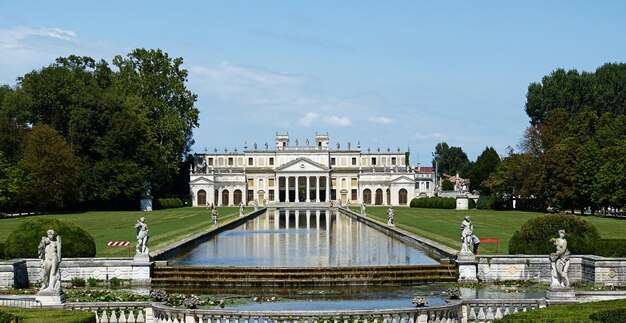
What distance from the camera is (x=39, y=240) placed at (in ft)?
84.7

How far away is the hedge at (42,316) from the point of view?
1433cm

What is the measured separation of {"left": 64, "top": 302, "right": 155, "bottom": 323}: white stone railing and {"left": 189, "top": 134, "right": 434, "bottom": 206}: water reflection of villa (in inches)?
4416

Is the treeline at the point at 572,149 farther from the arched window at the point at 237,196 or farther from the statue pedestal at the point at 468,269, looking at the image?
the arched window at the point at 237,196

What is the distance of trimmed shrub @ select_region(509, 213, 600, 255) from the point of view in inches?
1032

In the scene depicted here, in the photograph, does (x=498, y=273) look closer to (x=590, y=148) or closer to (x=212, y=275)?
(x=212, y=275)

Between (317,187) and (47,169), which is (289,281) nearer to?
(47,169)

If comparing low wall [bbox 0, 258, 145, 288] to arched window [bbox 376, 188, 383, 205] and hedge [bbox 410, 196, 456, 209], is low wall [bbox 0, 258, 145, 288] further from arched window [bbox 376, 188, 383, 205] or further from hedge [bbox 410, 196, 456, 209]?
arched window [bbox 376, 188, 383, 205]

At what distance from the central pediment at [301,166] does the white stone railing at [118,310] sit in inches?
4868

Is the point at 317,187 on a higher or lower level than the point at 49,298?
higher

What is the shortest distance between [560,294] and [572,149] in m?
57.3

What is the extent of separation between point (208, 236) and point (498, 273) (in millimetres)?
21460

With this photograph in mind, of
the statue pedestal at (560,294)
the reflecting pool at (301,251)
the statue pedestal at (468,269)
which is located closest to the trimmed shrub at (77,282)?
the reflecting pool at (301,251)

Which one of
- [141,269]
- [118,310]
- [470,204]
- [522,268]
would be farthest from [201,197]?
[118,310]

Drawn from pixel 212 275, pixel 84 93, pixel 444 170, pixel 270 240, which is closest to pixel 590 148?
pixel 270 240
